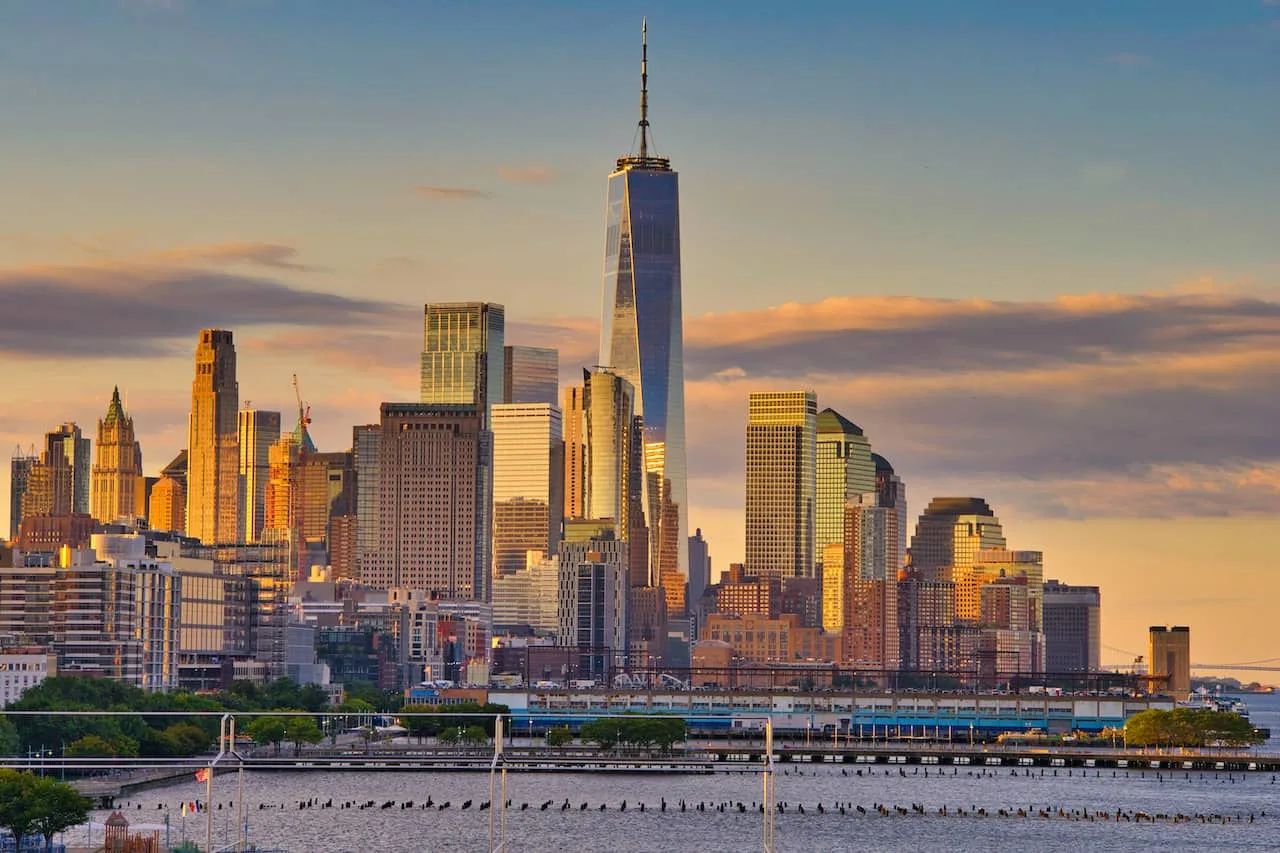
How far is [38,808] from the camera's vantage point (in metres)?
152

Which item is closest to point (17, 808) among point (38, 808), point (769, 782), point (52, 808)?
point (38, 808)

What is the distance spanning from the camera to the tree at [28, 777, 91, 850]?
15212cm

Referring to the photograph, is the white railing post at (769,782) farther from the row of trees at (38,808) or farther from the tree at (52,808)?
the row of trees at (38,808)

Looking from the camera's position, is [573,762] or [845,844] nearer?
[573,762]

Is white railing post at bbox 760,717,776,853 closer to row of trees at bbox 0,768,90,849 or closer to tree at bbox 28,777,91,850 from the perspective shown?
tree at bbox 28,777,91,850

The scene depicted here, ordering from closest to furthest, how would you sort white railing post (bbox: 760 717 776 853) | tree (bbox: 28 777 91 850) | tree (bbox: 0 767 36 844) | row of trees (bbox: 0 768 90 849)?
white railing post (bbox: 760 717 776 853)
tree (bbox: 0 767 36 844)
row of trees (bbox: 0 768 90 849)
tree (bbox: 28 777 91 850)

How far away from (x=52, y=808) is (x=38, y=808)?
3.66ft

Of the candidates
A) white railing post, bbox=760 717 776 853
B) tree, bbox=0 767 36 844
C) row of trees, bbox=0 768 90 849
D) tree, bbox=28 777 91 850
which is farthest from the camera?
tree, bbox=28 777 91 850

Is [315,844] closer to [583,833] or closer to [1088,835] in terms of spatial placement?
[583,833]

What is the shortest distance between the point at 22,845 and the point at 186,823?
2347cm

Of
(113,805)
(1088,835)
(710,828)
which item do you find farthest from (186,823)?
(1088,835)

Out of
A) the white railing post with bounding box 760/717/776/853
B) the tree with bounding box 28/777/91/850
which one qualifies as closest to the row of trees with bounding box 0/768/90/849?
the tree with bounding box 28/777/91/850

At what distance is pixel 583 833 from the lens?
186125 millimetres

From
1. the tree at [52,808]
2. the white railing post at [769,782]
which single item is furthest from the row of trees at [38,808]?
the white railing post at [769,782]
